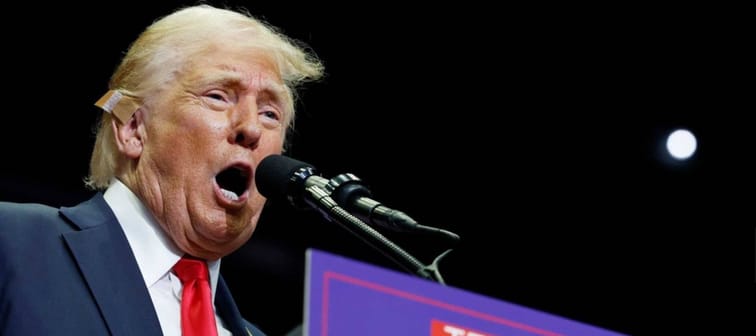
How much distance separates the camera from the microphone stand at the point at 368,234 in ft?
4.80

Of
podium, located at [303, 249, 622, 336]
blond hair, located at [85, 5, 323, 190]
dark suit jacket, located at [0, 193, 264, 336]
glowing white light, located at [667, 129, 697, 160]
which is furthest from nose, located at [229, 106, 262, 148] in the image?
glowing white light, located at [667, 129, 697, 160]

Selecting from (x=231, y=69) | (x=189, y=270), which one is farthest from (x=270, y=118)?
(x=189, y=270)

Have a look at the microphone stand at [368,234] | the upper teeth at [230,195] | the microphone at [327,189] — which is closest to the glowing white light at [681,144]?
the upper teeth at [230,195]

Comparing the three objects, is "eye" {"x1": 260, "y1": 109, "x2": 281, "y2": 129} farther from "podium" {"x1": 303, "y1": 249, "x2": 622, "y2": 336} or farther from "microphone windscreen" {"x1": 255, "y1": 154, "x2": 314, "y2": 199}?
"podium" {"x1": 303, "y1": 249, "x2": 622, "y2": 336}

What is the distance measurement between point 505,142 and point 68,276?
2.81 metres

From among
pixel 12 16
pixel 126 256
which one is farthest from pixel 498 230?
pixel 126 256

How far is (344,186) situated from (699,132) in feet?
9.72

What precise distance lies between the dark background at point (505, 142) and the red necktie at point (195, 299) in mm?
1410

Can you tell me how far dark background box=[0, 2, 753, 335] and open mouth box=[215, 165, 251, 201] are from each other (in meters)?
1.32

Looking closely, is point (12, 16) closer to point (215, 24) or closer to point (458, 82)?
point (215, 24)

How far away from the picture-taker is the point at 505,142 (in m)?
4.34

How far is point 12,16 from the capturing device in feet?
10.2

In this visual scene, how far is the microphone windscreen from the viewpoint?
5.74 ft

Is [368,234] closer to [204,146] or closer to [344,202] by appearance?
[344,202]
